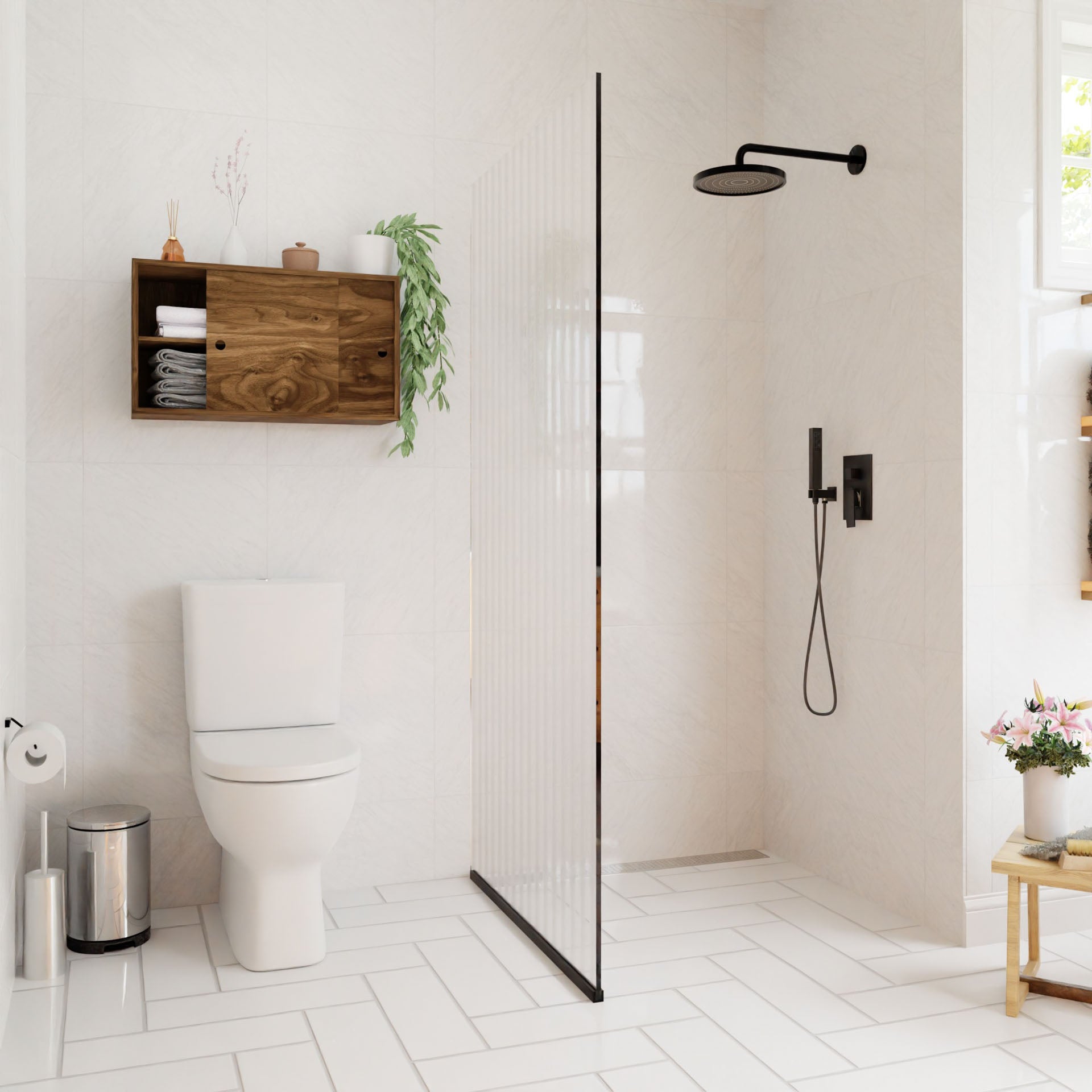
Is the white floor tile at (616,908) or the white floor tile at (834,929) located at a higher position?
the white floor tile at (834,929)

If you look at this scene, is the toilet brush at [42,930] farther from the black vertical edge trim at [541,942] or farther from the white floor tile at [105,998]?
the black vertical edge trim at [541,942]

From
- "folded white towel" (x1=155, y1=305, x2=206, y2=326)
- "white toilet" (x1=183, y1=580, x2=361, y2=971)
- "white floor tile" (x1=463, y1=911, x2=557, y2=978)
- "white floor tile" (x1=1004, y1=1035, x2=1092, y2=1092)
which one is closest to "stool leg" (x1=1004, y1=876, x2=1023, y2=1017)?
"white floor tile" (x1=1004, y1=1035, x2=1092, y2=1092)

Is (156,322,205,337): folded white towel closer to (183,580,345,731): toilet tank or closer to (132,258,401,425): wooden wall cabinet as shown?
(132,258,401,425): wooden wall cabinet

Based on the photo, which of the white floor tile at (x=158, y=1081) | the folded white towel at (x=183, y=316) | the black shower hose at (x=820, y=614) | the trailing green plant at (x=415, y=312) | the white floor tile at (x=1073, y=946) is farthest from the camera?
the black shower hose at (x=820, y=614)

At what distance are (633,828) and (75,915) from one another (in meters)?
1.67

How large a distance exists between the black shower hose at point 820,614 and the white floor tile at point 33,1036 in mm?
2148

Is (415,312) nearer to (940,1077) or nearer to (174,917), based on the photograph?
(174,917)

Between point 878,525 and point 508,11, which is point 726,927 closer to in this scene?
point 878,525

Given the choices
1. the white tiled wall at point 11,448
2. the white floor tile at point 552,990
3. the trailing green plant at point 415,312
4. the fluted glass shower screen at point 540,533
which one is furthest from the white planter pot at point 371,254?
the white floor tile at point 552,990

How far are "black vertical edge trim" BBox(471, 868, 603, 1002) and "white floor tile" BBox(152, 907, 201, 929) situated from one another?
81 centimetres

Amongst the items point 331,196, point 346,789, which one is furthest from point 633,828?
point 331,196

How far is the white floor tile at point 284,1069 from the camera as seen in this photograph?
6.73 feet

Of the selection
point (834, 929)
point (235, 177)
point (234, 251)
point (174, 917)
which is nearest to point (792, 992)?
point (834, 929)

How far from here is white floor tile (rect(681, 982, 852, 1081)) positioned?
2.13 meters
